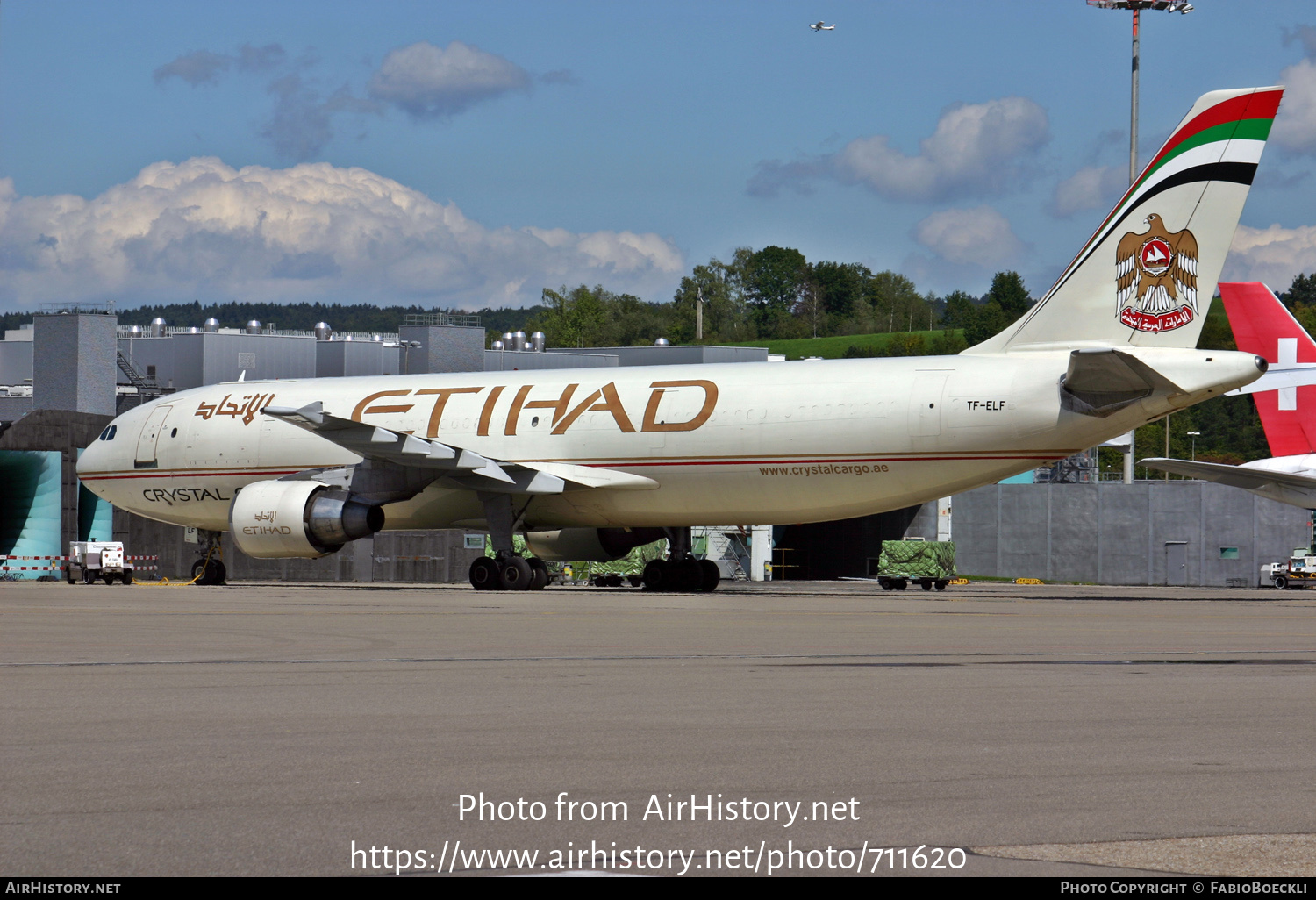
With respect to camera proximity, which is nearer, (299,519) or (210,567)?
(299,519)

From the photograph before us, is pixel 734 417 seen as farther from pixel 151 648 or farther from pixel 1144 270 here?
pixel 151 648

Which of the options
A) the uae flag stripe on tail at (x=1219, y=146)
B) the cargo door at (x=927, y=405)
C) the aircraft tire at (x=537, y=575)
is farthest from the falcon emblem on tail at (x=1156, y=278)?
the aircraft tire at (x=537, y=575)

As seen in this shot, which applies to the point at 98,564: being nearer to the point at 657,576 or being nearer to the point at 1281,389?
the point at 657,576

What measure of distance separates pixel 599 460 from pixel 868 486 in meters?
5.95

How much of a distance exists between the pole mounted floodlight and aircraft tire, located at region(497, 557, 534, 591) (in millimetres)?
28790

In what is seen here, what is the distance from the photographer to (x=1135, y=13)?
187 feet

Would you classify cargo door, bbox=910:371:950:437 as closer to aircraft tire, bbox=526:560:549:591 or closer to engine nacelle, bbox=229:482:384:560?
aircraft tire, bbox=526:560:549:591

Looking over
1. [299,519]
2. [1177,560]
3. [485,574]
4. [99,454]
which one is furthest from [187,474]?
[1177,560]

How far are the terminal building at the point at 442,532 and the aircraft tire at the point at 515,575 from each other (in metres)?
18.7

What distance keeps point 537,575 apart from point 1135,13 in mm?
37138

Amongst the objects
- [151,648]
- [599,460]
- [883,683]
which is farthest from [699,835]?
[599,460]

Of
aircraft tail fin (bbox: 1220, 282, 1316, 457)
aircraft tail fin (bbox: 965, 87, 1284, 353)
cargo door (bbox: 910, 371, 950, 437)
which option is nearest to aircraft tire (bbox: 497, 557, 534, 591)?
cargo door (bbox: 910, 371, 950, 437)

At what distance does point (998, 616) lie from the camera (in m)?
22.9

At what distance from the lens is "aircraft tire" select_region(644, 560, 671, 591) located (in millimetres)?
34562
